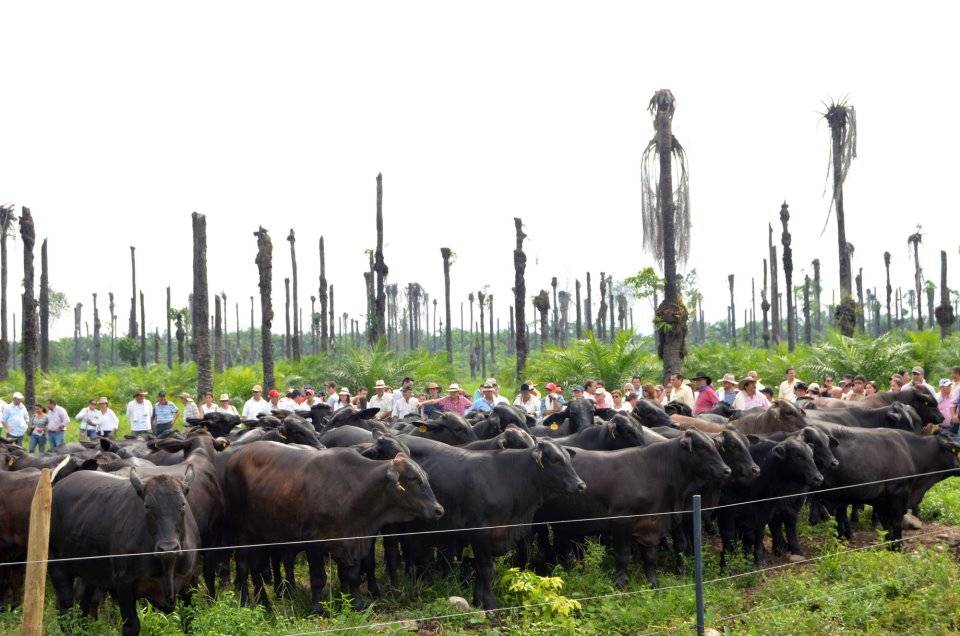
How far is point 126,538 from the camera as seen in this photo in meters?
8.27

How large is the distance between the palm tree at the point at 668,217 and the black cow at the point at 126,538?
15.4 metres

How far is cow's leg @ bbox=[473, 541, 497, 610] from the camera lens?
9.37 meters

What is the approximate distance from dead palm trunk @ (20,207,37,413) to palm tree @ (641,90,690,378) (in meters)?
19.1

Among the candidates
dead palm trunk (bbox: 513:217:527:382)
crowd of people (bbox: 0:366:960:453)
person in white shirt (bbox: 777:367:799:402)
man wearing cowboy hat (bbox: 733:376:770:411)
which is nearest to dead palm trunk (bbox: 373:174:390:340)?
dead palm trunk (bbox: 513:217:527:382)

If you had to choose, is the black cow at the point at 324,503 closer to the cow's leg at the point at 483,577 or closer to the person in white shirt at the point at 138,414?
the cow's leg at the point at 483,577

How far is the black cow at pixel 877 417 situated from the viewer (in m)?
13.1

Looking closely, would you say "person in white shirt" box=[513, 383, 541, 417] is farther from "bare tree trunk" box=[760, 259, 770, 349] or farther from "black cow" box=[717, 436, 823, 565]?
"bare tree trunk" box=[760, 259, 770, 349]

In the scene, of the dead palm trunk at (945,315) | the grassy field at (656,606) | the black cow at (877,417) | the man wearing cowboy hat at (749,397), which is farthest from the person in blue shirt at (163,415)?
the dead palm trunk at (945,315)

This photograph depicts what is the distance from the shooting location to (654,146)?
75.5ft

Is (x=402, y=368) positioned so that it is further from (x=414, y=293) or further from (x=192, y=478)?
(x=414, y=293)

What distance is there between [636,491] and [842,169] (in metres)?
20.0

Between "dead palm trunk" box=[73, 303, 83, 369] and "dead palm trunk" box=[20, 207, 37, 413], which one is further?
"dead palm trunk" box=[73, 303, 83, 369]

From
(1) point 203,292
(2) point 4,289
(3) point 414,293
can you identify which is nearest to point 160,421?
(1) point 203,292

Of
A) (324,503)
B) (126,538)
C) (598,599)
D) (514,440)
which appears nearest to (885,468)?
(598,599)
